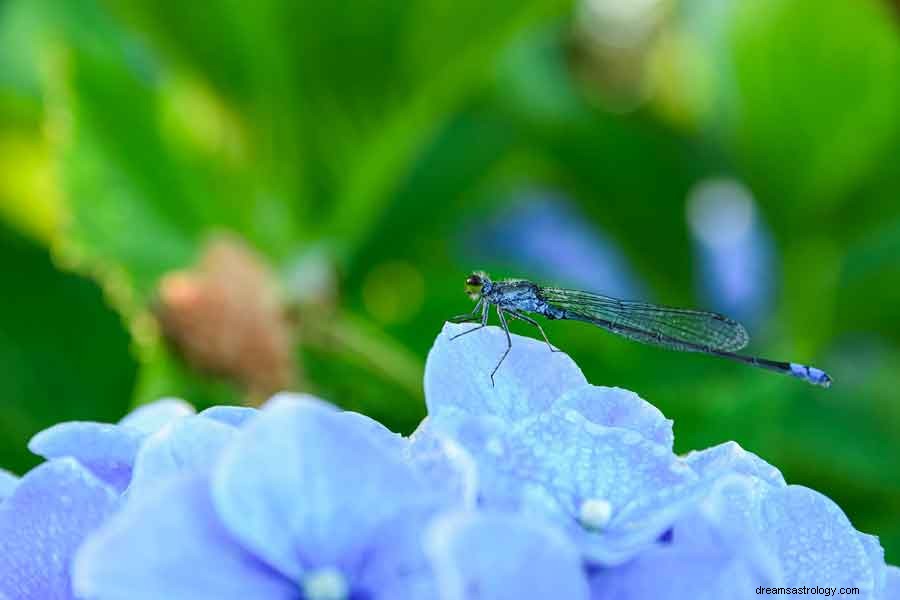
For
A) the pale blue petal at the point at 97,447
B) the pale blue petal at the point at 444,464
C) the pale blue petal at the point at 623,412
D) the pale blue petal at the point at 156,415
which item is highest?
Answer: the pale blue petal at the point at 156,415

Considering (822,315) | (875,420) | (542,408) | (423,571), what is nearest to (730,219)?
(822,315)

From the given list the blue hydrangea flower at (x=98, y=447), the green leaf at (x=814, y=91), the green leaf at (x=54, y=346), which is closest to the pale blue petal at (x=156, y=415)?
the blue hydrangea flower at (x=98, y=447)

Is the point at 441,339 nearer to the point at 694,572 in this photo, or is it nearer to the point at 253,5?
the point at 694,572

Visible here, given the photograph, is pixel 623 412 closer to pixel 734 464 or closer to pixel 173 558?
pixel 734 464

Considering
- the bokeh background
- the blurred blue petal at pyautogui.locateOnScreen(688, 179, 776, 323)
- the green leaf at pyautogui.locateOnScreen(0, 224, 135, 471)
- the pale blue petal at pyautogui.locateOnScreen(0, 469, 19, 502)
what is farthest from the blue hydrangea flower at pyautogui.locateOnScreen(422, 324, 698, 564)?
the blurred blue petal at pyautogui.locateOnScreen(688, 179, 776, 323)

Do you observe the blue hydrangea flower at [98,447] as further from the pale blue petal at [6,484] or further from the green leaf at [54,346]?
the green leaf at [54,346]

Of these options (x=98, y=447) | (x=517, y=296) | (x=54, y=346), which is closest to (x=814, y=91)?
(x=517, y=296)
